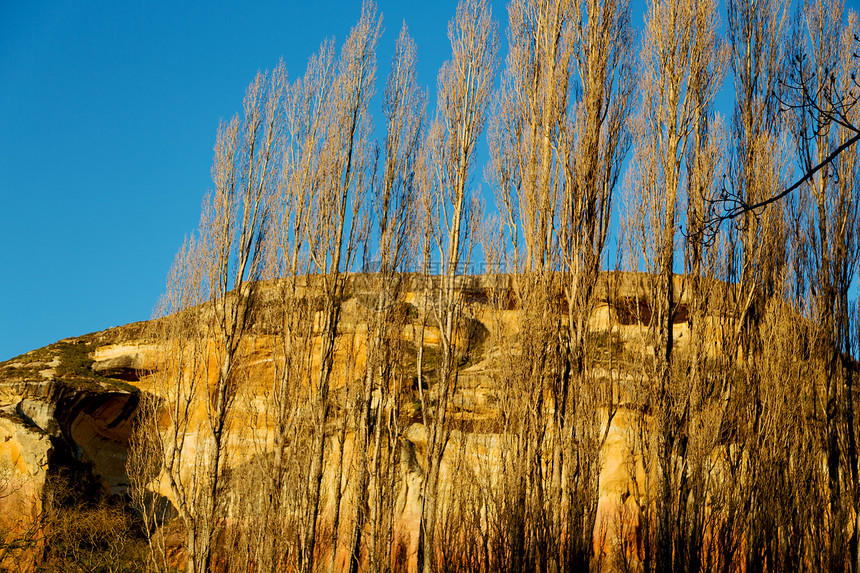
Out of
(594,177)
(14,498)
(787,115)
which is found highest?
(787,115)

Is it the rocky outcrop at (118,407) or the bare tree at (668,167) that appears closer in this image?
the bare tree at (668,167)

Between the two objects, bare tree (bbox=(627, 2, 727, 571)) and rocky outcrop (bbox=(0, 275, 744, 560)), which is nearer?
bare tree (bbox=(627, 2, 727, 571))

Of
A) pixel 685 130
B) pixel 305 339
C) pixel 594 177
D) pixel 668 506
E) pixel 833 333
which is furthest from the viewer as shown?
pixel 305 339

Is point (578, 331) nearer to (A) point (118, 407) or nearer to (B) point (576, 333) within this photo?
(B) point (576, 333)

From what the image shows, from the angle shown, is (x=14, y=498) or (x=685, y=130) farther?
(x=14, y=498)

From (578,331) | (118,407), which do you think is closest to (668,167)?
(578,331)

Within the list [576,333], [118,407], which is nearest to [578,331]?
[576,333]

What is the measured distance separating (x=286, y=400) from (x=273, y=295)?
319 cm

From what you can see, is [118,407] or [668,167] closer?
[668,167]

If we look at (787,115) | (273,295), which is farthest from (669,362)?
(273,295)

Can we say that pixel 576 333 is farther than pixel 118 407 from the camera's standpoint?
No

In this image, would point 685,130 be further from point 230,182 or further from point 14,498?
point 14,498

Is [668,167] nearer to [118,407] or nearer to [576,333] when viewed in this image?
[576,333]

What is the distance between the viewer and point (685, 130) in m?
13.0
